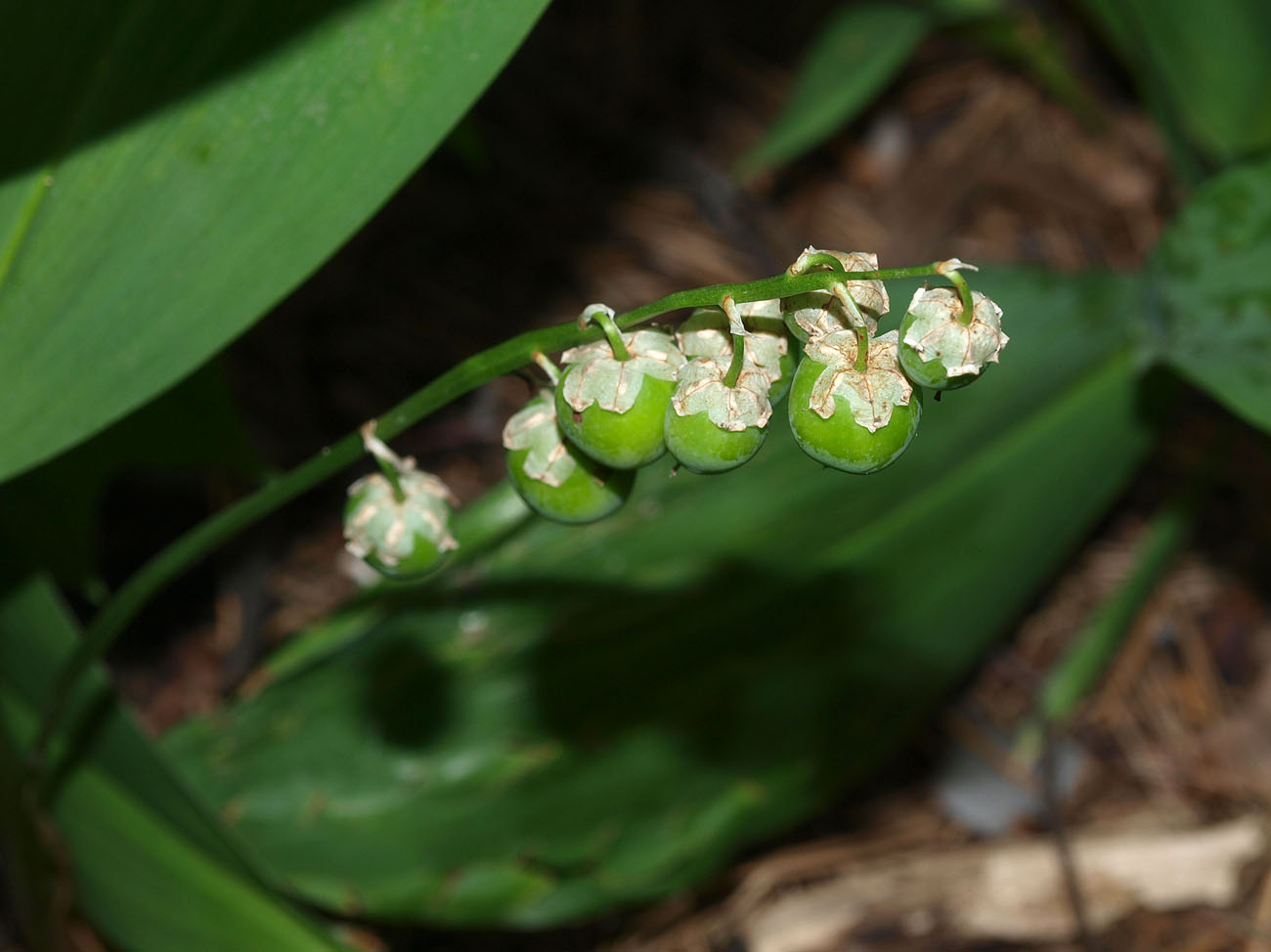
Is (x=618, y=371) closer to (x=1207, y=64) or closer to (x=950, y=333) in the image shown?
(x=950, y=333)

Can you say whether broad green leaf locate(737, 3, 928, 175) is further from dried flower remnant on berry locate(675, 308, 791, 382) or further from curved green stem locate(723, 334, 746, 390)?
curved green stem locate(723, 334, 746, 390)

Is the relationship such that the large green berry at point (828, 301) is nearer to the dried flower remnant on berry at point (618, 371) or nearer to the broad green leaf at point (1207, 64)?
the dried flower remnant on berry at point (618, 371)

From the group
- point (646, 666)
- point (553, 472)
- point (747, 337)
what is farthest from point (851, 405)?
point (646, 666)

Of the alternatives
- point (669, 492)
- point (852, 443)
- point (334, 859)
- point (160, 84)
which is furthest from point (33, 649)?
point (852, 443)

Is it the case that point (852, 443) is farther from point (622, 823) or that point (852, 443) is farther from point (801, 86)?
point (801, 86)

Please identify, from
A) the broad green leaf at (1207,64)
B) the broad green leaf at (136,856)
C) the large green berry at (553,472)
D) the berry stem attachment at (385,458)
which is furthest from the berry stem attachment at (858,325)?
the broad green leaf at (1207,64)
